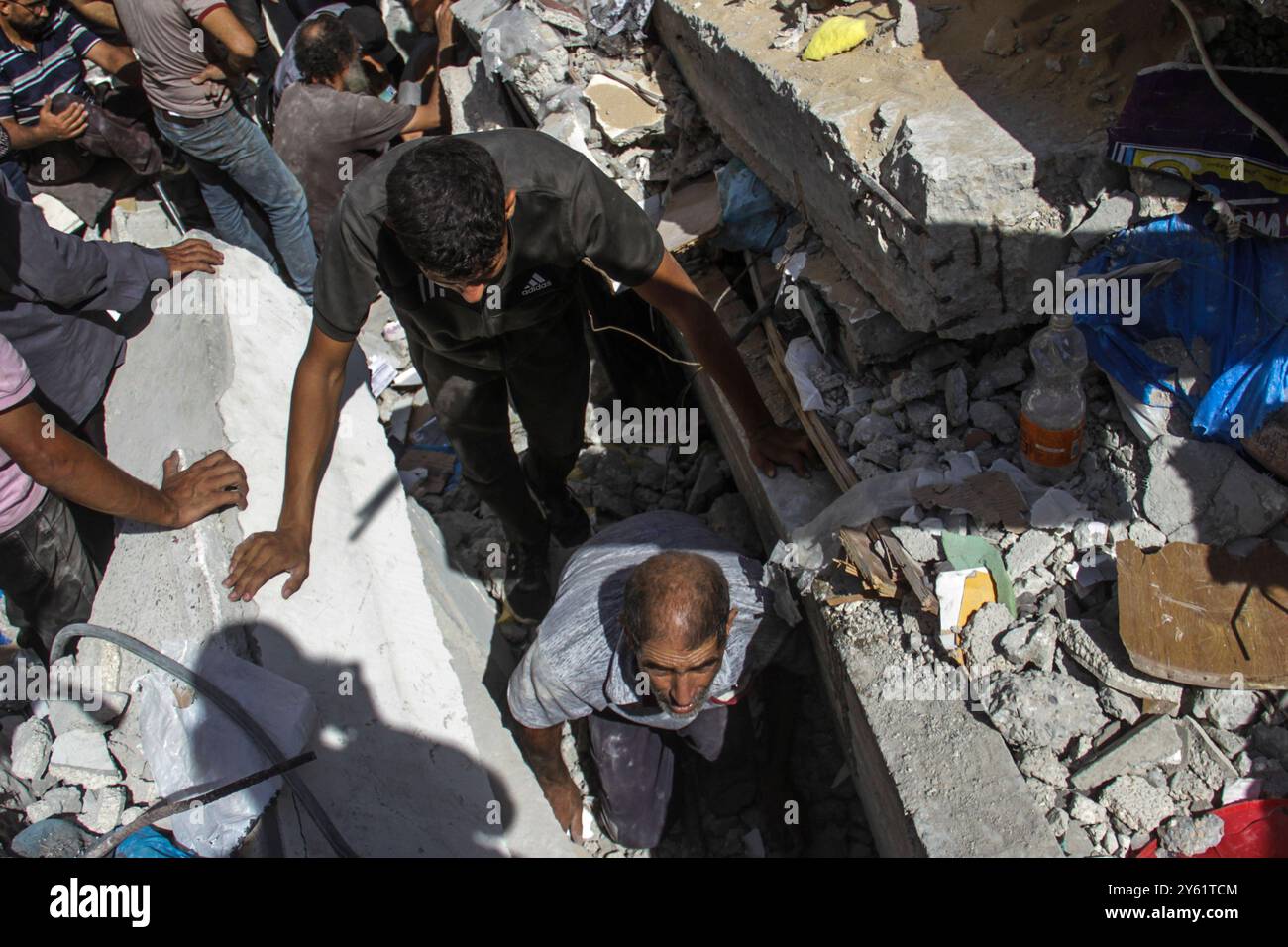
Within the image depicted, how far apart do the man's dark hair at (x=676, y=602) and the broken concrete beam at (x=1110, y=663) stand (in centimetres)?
94

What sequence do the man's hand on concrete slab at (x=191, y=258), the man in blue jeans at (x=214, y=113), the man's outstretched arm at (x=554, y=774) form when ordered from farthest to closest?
the man in blue jeans at (x=214, y=113), the man's hand on concrete slab at (x=191, y=258), the man's outstretched arm at (x=554, y=774)

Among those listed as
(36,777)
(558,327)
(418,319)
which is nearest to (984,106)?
(558,327)

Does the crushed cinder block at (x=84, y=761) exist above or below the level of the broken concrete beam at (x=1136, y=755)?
above

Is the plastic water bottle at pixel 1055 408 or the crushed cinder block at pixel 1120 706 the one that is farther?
the plastic water bottle at pixel 1055 408

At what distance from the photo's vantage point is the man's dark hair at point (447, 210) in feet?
7.73

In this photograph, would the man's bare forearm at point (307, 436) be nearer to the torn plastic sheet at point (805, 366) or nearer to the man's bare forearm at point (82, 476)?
the man's bare forearm at point (82, 476)

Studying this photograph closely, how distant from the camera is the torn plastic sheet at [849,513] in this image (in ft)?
9.35

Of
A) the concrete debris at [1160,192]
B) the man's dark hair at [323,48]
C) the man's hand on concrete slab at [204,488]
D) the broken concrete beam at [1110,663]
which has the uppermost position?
the man's dark hair at [323,48]

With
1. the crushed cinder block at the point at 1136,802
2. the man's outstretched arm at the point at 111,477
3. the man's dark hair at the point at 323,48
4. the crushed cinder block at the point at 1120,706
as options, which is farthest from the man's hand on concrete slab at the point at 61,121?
the crushed cinder block at the point at 1136,802

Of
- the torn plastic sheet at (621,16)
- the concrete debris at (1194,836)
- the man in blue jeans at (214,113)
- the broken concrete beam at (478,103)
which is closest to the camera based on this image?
the concrete debris at (1194,836)

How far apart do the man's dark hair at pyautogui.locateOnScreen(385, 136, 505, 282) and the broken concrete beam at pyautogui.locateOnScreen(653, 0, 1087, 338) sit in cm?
128

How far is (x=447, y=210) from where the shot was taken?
2.36m

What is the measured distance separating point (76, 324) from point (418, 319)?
1388mm

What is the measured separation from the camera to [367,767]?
2775mm
